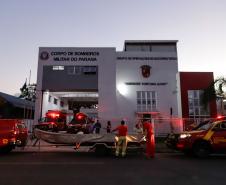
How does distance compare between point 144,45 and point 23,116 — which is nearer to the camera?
point 23,116

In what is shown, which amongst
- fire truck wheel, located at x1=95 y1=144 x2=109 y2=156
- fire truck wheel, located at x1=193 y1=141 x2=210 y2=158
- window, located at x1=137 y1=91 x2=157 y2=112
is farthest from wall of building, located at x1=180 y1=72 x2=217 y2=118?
fire truck wheel, located at x1=95 y1=144 x2=109 y2=156

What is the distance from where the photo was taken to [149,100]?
32469mm

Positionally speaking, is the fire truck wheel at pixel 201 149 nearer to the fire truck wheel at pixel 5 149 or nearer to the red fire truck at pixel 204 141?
the red fire truck at pixel 204 141

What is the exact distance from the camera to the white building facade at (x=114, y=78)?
31203mm

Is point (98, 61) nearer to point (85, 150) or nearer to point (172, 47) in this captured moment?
point (172, 47)

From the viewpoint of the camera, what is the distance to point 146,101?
3241 cm

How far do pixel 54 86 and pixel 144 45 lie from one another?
602 inches

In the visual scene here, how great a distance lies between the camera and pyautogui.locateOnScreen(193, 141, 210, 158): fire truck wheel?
1269cm

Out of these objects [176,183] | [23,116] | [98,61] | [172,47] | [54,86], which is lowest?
[176,183]

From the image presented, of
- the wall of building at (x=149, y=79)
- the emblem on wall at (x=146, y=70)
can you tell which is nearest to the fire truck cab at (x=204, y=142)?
the wall of building at (x=149, y=79)

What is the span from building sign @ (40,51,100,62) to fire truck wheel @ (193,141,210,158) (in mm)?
21060

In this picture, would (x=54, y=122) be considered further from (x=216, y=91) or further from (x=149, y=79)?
(x=216, y=91)

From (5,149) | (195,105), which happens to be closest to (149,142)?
(5,149)

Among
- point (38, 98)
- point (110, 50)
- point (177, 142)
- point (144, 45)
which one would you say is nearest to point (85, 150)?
point (177, 142)
